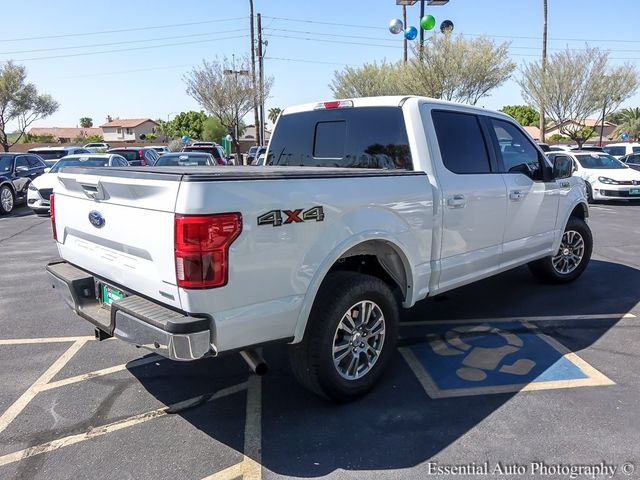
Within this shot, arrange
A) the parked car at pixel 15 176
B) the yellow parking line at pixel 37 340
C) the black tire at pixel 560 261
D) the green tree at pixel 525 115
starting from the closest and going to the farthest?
1. the yellow parking line at pixel 37 340
2. the black tire at pixel 560 261
3. the parked car at pixel 15 176
4. the green tree at pixel 525 115

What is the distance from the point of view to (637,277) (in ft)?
21.6

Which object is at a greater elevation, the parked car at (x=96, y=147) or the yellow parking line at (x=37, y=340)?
the parked car at (x=96, y=147)

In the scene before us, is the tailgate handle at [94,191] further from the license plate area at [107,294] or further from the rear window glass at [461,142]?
the rear window glass at [461,142]

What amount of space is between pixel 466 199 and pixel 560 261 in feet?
8.88

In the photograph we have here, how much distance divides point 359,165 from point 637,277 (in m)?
4.62

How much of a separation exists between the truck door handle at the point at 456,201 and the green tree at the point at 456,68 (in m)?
23.1

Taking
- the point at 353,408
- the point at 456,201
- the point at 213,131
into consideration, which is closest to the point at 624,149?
the point at 456,201

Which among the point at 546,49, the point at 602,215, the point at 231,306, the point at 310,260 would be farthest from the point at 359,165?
the point at 546,49

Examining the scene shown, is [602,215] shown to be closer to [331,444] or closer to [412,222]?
[412,222]

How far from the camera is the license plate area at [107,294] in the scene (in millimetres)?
3125

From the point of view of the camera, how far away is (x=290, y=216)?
279 centimetres

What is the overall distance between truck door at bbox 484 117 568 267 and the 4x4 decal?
2.43 meters

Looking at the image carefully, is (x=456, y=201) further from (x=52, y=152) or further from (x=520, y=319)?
(x=52, y=152)

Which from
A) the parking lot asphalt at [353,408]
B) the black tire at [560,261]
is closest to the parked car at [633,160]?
the black tire at [560,261]
